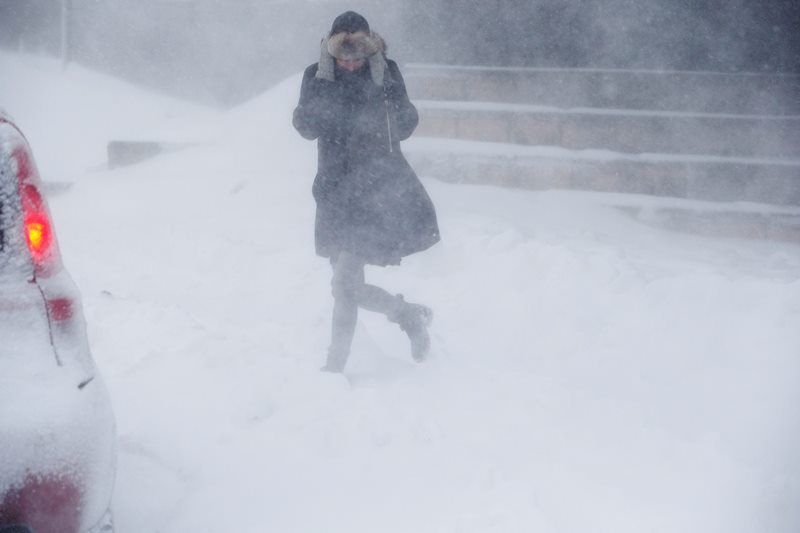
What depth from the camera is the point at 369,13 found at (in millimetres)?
9477

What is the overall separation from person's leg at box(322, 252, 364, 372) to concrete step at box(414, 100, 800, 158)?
148 inches

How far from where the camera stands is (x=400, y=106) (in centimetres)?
375

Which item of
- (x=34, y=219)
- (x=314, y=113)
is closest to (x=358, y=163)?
(x=314, y=113)

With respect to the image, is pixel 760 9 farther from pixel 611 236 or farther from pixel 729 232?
pixel 611 236

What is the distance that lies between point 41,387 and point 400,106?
241 cm

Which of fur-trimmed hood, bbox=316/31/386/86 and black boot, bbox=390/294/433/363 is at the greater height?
fur-trimmed hood, bbox=316/31/386/86

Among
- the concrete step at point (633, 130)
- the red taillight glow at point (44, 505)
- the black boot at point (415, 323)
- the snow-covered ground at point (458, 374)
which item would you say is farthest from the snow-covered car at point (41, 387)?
the concrete step at point (633, 130)

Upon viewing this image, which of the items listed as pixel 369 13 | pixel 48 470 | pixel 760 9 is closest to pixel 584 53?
pixel 760 9

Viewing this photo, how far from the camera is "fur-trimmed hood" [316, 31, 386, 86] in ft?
11.7

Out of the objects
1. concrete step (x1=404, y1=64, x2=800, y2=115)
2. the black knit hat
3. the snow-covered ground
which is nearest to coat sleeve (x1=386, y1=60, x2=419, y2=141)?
the black knit hat

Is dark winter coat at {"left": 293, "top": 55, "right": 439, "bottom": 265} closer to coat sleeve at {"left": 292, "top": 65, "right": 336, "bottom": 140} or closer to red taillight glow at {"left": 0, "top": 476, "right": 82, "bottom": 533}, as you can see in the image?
coat sleeve at {"left": 292, "top": 65, "right": 336, "bottom": 140}

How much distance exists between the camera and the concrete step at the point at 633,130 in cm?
711

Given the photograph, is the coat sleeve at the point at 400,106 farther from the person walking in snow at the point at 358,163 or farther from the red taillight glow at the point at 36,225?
the red taillight glow at the point at 36,225

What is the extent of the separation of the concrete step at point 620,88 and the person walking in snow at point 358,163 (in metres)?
4.26
